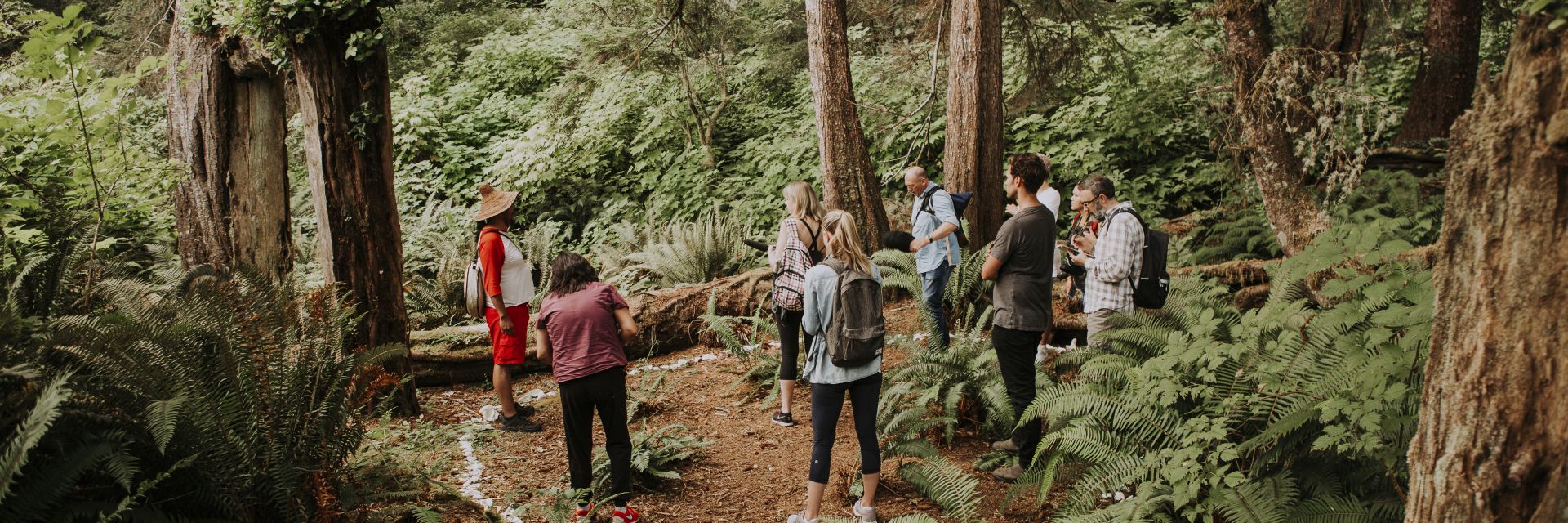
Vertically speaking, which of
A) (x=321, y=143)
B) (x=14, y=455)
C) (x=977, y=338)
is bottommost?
(x=977, y=338)

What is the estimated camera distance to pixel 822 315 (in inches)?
174

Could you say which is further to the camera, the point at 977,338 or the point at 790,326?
the point at 977,338

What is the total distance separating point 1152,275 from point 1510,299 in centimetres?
319

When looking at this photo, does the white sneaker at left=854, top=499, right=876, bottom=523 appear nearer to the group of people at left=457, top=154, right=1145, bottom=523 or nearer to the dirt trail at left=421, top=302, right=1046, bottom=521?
the group of people at left=457, top=154, right=1145, bottom=523

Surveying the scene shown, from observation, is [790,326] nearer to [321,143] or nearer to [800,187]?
[800,187]

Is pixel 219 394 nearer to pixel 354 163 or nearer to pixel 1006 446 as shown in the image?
pixel 354 163

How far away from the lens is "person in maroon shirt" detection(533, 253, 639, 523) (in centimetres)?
464

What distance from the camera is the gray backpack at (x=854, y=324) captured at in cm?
425

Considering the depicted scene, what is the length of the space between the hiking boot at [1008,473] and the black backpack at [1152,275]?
1404 millimetres

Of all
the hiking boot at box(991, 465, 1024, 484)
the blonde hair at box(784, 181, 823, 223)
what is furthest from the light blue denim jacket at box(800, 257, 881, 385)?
the hiking boot at box(991, 465, 1024, 484)

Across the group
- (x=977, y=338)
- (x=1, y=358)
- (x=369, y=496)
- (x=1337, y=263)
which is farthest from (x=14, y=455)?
(x=1337, y=263)

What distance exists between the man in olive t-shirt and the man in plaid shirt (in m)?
0.69

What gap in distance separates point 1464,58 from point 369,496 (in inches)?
463

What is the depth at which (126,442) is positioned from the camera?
3207mm
